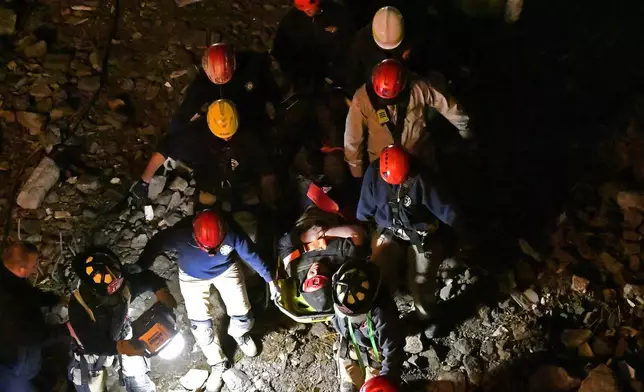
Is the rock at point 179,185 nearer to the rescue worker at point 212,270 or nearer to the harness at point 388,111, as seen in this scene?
the rescue worker at point 212,270

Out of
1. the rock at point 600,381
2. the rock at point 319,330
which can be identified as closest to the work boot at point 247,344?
the rock at point 319,330

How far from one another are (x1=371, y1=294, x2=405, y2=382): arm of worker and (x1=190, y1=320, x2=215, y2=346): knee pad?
187 centimetres

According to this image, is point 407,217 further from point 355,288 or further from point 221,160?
point 221,160

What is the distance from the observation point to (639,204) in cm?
654

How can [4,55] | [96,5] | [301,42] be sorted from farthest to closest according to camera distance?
[96,5] → [4,55] → [301,42]

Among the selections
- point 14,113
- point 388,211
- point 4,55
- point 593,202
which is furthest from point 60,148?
point 593,202

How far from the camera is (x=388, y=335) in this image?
16.5ft

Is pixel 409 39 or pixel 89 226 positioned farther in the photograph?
pixel 409 39

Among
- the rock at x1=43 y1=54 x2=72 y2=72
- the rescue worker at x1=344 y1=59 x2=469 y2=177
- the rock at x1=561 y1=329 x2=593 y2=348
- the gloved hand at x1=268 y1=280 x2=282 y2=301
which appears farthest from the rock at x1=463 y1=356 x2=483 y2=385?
the rock at x1=43 y1=54 x2=72 y2=72

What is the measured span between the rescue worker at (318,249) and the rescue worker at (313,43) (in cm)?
246

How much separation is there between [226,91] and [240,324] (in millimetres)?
2636

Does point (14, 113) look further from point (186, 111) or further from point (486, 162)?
point (486, 162)

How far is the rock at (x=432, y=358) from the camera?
599 cm

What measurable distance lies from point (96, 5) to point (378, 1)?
447 cm
